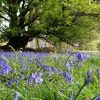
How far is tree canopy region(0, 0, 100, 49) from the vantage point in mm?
18359

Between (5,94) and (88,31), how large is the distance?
58.3 feet

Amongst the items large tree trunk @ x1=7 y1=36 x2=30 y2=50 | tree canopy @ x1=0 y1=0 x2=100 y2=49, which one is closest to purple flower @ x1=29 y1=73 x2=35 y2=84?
tree canopy @ x1=0 y1=0 x2=100 y2=49

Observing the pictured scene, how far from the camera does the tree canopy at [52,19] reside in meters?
18.4

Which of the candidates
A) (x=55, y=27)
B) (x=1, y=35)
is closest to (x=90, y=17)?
(x=55, y=27)

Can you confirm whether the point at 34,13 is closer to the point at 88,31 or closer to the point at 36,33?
the point at 36,33

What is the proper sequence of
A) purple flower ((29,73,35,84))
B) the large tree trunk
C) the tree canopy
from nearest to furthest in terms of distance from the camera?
purple flower ((29,73,35,84)), the tree canopy, the large tree trunk

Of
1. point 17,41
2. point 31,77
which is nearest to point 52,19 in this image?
point 17,41

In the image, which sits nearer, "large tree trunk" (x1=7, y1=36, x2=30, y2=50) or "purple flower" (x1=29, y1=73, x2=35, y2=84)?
"purple flower" (x1=29, y1=73, x2=35, y2=84)

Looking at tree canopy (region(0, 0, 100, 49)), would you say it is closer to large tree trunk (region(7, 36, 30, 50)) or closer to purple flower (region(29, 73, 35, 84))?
large tree trunk (region(7, 36, 30, 50))

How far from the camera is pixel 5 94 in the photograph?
10.1 ft

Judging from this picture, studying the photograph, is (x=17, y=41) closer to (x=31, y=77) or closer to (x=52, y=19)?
(x=52, y=19)

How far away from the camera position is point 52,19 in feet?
61.5

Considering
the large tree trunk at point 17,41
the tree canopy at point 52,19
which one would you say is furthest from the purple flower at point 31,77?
the large tree trunk at point 17,41

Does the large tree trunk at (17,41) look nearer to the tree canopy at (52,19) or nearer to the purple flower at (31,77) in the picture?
the tree canopy at (52,19)
